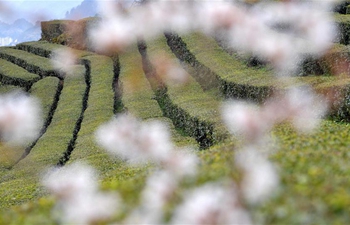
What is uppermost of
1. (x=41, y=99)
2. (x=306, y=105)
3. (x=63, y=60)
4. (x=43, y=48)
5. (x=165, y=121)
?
(x=306, y=105)

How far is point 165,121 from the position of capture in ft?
60.3

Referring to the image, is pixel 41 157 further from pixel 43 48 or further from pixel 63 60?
pixel 43 48

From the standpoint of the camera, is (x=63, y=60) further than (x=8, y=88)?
Yes

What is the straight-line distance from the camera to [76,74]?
1139 inches

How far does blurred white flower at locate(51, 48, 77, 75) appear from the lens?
100 feet

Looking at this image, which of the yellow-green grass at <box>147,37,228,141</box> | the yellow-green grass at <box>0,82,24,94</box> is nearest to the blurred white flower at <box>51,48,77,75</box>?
the yellow-green grass at <box>0,82,24,94</box>

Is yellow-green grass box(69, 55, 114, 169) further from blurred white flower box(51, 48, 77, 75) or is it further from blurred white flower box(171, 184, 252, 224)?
blurred white flower box(171, 184, 252, 224)

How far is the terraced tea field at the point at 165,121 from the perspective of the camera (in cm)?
539

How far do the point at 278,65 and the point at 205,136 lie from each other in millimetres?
5408

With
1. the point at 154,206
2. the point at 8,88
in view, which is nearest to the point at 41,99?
the point at 8,88

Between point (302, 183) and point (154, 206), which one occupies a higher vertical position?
point (154, 206)

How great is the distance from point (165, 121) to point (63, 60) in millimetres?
18034

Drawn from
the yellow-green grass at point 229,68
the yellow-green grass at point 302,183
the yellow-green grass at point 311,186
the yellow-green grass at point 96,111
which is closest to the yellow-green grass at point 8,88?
the yellow-green grass at point 96,111

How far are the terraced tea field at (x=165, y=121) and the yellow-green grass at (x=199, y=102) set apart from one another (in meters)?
0.04
